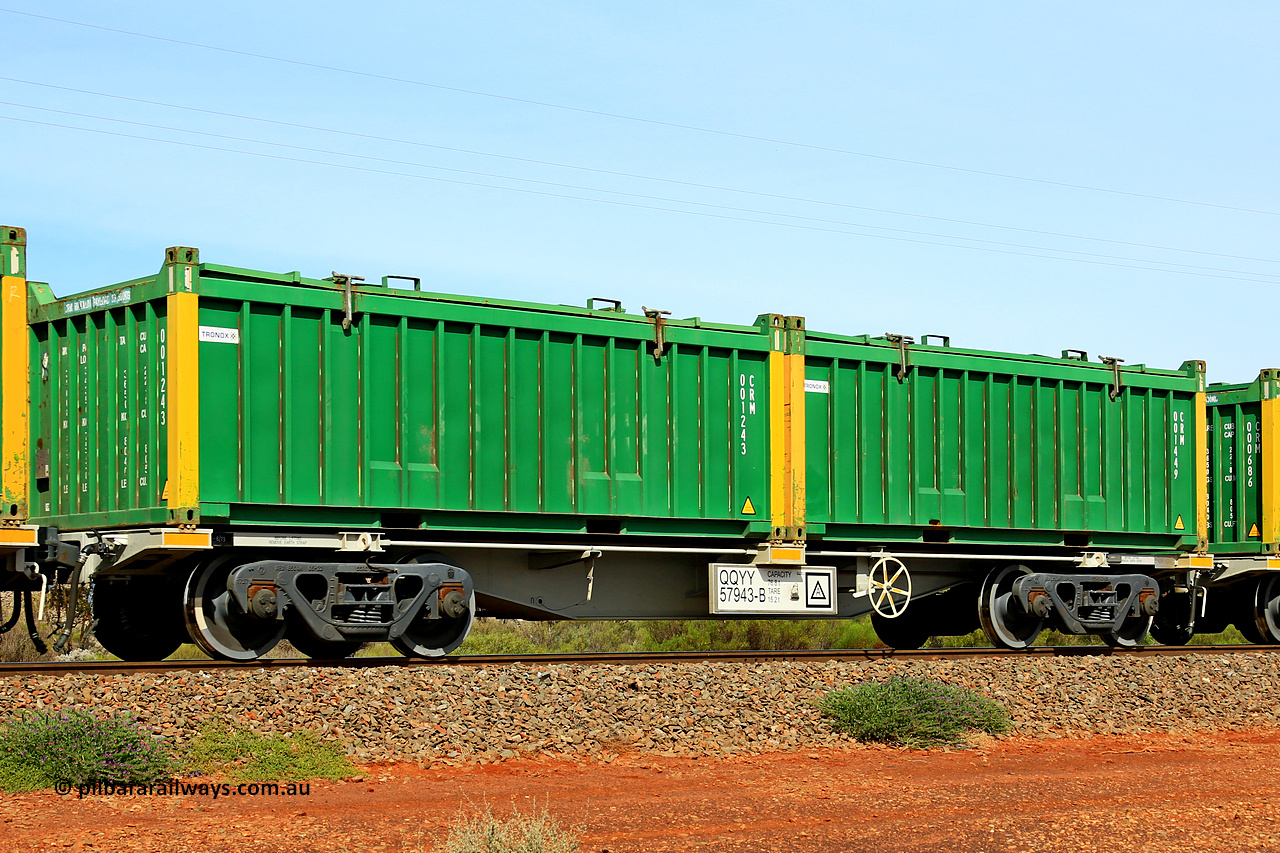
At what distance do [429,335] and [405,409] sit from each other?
0.77 metres

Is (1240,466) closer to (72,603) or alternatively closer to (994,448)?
(994,448)

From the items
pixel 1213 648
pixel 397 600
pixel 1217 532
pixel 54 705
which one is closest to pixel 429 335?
pixel 397 600

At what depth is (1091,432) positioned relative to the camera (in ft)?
58.5

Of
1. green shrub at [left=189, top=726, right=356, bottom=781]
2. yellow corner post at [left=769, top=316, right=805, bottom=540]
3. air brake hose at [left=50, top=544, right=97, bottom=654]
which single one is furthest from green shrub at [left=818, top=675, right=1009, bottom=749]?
air brake hose at [left=50, top=544, right=97, bottom=654]

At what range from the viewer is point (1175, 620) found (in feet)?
63.9

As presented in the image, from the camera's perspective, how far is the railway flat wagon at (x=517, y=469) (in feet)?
40.7

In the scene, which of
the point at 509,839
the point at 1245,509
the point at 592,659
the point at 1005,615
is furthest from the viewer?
the point at 1245,509

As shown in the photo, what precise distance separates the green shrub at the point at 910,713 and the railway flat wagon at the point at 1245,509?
8.29 m

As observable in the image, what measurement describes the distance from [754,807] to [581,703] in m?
2.62

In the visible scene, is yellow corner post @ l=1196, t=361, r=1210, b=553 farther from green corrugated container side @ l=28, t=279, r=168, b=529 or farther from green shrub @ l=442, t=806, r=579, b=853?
green shrub @ l=442, t=806, r=579, b=853

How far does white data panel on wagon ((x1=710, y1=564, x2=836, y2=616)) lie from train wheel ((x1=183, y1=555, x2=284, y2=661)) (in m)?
4.81

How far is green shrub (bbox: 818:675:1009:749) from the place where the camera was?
11.5 m

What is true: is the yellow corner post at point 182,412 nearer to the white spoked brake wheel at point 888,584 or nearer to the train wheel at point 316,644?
the train wheel at point 316,644

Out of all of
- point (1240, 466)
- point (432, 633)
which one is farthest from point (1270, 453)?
point (432, 633)
